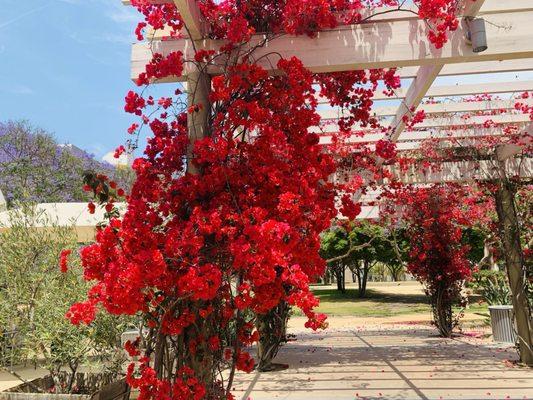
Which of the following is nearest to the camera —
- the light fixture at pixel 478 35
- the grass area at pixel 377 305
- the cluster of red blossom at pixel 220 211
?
the cluster of red blossom at pixel 220 211

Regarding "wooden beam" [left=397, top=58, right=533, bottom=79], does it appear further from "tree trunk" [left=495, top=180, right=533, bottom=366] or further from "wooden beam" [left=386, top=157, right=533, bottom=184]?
"tree trunk" [left=495, top=180, right=533, bottom=366]

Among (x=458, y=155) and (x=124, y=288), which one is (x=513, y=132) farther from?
(x=124, y=288)

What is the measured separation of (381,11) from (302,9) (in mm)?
739

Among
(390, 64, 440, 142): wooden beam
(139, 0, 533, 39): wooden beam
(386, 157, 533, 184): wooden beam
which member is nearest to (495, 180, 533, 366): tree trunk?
(386, 157, 533, 184): wooden beam

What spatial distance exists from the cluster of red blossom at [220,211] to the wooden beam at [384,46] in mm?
137

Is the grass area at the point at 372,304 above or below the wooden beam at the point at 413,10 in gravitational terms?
below

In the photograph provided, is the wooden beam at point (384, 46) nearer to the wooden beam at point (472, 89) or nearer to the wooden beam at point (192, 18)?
the wooden beam at point (192, 18)

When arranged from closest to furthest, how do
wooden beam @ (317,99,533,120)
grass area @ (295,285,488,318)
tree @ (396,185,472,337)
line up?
wooden beam @ (317,99,533,120) → tree @ (396,185,472,337) → grass area @ (295,285,488,318)

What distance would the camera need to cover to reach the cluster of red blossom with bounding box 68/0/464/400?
2637mm

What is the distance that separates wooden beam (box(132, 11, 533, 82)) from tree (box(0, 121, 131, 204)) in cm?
1814

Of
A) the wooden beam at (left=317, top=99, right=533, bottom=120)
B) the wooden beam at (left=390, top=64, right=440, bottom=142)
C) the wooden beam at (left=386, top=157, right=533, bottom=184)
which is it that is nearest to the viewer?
the wooden beam at (left=390, top=64, right=440, bottom=142)

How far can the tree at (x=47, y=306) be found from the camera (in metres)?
4.00

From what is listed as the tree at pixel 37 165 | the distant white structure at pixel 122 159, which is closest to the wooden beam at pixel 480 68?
the distant white structure at pixel 122 159

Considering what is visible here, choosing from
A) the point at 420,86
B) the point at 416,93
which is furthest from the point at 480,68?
the point at 420,86
